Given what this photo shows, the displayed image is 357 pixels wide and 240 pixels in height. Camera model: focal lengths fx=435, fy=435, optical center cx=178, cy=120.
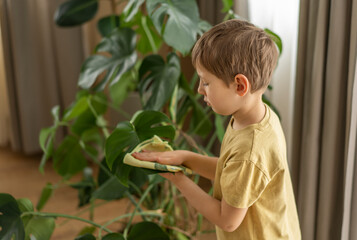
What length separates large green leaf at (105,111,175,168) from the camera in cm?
104

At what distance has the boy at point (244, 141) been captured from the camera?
87cm

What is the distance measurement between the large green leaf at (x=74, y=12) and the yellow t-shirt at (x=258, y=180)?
110 centimetres

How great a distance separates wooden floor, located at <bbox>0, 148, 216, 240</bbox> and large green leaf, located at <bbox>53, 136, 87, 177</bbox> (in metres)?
0.25

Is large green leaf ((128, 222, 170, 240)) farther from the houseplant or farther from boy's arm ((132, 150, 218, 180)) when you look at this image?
boy's arm ((132, 150, 218, 180))

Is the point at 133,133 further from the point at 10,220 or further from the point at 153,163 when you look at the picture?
the point at 10,220

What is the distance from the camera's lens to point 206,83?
927 millimetres

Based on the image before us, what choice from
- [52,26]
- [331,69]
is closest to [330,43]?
[331,69]

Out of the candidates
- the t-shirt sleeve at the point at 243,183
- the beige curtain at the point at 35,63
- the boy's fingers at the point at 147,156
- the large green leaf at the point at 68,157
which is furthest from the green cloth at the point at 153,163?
the beige curtain at the point at 35,63

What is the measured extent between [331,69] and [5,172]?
227 cm

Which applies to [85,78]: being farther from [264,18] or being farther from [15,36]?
[15,36]

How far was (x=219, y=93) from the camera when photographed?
914mm

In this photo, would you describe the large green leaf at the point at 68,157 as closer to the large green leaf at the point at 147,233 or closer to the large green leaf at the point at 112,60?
the large green leaf at the point at 112,60

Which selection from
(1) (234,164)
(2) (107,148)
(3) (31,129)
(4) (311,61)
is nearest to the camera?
(1) (234,164)

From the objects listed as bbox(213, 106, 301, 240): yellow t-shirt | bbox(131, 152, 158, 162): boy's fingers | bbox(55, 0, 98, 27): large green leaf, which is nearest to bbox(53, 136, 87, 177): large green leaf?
bbox(55, 0, 98, 27): large green leaf
